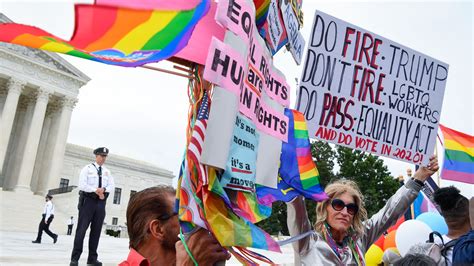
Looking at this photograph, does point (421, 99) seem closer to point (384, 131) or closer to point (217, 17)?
point (384, 131)

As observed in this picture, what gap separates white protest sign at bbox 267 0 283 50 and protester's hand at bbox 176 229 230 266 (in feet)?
3.24

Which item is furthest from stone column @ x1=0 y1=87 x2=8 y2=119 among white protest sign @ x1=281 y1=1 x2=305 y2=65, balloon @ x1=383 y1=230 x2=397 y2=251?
white protest sign @ x1=281 y1=1 x2=305 y2=65

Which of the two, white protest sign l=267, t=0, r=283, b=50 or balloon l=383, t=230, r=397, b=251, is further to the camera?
balloon l=383, t=230, r=397, b=251

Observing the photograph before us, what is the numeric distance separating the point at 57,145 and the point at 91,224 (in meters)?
32.8

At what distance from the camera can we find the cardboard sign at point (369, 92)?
11.0 feet

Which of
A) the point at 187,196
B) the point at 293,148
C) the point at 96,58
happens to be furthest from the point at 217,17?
the point at 293,148

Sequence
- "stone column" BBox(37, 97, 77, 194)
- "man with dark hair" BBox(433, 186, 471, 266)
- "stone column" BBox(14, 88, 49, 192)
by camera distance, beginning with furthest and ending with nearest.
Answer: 1. "stone column" BBox(37, 97, 77, 194)
2. "stone column" BBox(14, 88, 49, 192)
3. "man with dark hair" BBox(433, 186, 471, 266)

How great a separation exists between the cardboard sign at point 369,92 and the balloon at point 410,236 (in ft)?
2.30

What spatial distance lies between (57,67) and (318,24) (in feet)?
114

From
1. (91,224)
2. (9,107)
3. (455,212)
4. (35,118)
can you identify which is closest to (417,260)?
(455,212)

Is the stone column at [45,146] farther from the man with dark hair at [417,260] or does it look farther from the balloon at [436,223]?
the man with dark hair at [417,260]

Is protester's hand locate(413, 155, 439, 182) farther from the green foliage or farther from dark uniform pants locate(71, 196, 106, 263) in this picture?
the green foliage

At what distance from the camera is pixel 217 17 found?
1.38 metres

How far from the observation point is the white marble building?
30828 millimetres
